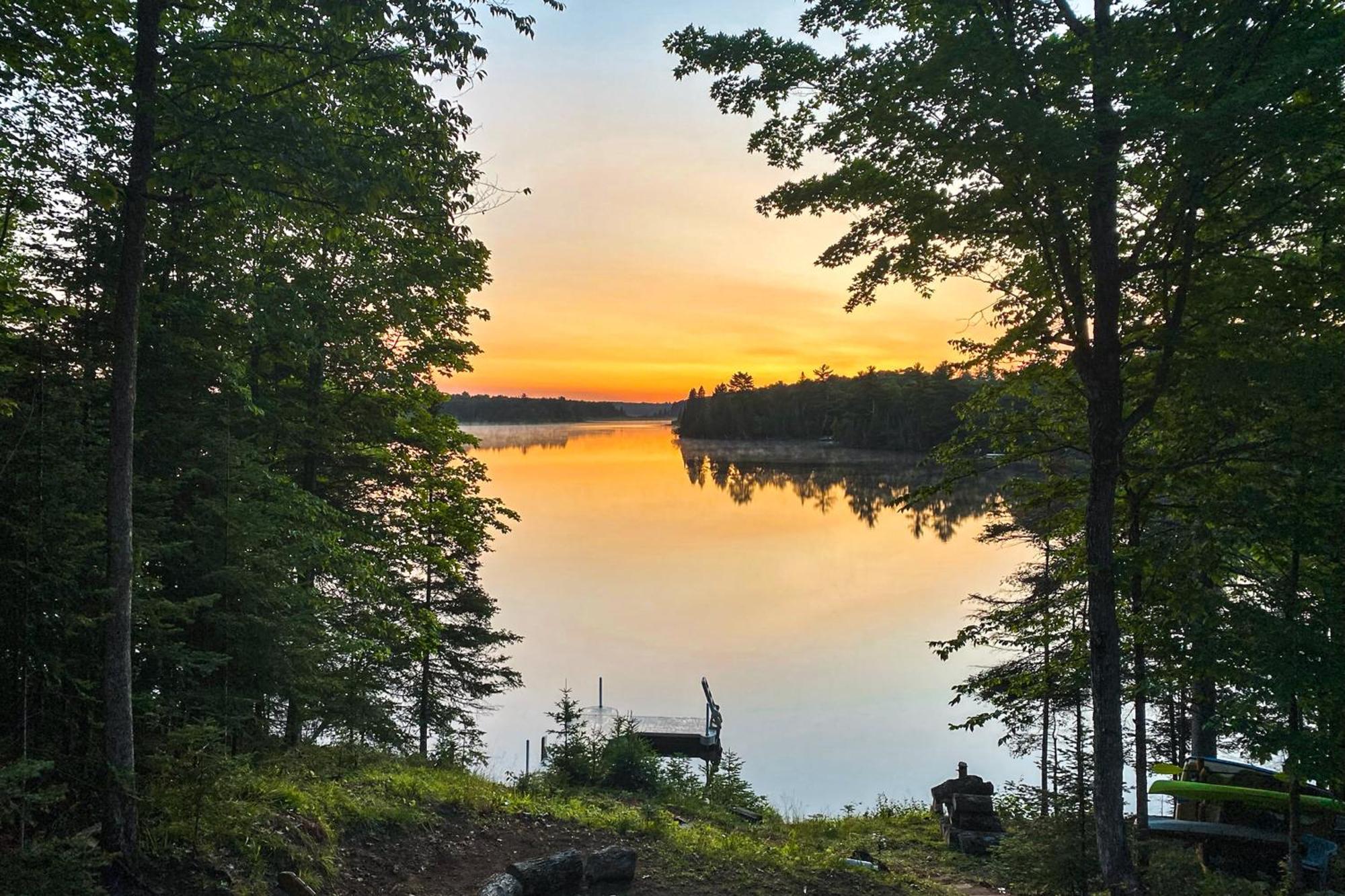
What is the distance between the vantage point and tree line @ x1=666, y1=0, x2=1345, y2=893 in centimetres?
747

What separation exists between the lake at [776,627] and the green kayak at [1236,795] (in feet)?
23.1

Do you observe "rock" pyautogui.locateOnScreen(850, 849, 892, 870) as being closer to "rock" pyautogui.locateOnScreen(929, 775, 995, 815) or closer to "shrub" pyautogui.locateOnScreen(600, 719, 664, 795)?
"shrub" pyautogui.locateOnScreen(600, 719, 664, 795)

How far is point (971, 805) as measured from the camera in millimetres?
15992

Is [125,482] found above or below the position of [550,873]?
above

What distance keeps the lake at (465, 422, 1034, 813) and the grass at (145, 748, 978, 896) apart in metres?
4.42

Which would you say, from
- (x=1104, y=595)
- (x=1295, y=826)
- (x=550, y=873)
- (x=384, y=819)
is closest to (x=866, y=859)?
(x=1295, y=826)

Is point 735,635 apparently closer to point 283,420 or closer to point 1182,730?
point 1182,730

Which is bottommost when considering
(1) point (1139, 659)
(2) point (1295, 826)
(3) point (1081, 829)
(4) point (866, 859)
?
(4) point (866, 859)

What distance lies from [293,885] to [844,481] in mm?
84034

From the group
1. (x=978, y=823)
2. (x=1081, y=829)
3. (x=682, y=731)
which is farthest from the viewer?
(x=682, y=731)

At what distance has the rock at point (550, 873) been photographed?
764 cm

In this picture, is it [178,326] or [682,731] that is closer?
[178,326]

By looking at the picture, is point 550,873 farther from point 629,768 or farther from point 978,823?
point 978,823

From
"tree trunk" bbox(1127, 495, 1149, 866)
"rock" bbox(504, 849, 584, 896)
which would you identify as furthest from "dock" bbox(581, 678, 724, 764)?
"rock" bbox(504, 849, 584, 896)
